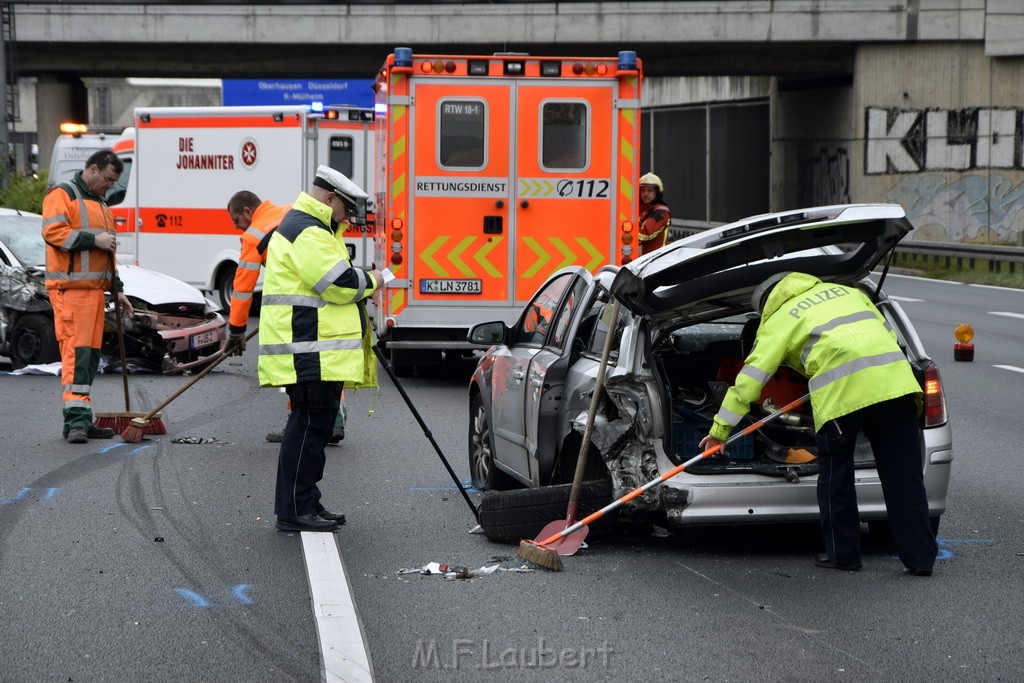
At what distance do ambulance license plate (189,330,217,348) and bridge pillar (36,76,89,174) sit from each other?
1052 inches

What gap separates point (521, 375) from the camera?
782cm

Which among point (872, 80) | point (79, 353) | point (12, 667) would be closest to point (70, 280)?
point (79, 353)

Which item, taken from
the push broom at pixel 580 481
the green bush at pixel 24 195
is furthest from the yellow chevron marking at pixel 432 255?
the green bush at pixel 24 195

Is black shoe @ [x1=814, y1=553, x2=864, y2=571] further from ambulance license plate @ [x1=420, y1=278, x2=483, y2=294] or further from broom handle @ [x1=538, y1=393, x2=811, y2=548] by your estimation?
ambulance license plate @ [x1=420, y1=278, x2=483, y2=294]

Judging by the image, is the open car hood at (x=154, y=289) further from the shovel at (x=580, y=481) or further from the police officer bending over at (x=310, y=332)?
the shovel at (x=580, y=481)

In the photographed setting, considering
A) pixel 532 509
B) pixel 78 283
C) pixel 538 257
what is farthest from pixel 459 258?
pixel 532 509

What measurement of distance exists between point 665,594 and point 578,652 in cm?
91

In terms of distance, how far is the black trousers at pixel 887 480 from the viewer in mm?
6461

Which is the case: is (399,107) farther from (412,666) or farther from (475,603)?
(412,666)

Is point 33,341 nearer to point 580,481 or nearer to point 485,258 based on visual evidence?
point 485,258

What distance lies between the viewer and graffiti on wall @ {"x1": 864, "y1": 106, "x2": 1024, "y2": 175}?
3316 cm

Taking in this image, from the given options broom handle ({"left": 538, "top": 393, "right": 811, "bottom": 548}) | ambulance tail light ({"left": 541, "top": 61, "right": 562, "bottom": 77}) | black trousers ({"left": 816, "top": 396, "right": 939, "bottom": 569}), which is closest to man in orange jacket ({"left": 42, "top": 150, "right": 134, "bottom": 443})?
ambulance tail light ({"left": 541, "top": 61, "right": 562, "bottom": 77})

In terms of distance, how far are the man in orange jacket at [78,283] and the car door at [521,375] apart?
3.45 m

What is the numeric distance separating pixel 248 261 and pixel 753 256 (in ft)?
15.5
